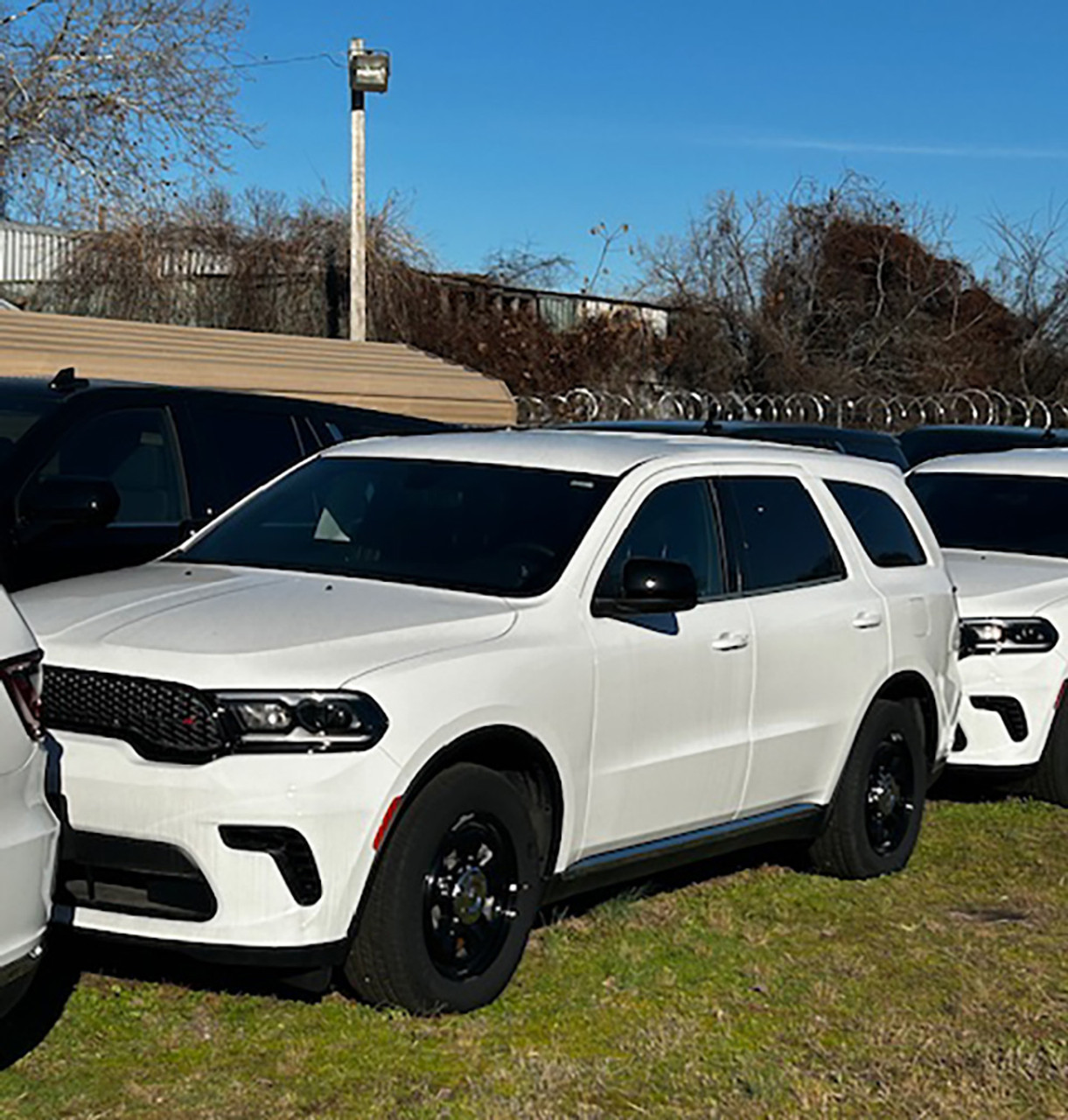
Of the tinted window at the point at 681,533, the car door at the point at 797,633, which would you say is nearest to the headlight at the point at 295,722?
the tinted window at the point at 681,533

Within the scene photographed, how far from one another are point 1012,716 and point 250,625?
4.72 meters

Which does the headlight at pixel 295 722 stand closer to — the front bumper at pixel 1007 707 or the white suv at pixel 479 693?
the white suv at pixel 479 693

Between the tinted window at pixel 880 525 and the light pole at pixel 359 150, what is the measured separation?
18001mm

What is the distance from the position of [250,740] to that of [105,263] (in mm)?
24546

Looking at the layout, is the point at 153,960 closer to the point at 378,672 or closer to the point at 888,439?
the point at 378,672

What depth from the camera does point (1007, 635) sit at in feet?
31.2

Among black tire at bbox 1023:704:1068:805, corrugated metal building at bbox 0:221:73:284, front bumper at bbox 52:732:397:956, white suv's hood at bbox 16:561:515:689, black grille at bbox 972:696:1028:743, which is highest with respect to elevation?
corrugated metal building at bbox 0:221:73:284

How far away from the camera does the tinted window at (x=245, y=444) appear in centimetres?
859

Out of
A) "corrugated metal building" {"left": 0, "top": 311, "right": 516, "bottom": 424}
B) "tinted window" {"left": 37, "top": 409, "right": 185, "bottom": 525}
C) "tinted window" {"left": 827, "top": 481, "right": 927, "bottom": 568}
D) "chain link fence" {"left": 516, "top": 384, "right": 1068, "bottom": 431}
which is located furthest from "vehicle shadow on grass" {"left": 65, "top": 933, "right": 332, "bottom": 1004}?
"chain link fence" {"left": 516, "top": 384, "right": 1068, "bottom": 431}

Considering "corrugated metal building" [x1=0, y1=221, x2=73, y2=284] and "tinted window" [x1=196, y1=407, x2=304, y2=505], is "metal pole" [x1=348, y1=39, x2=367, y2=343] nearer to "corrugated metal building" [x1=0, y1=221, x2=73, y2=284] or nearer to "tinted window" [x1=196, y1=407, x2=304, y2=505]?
"corrugated metal building" [x1=0, y1=221, x2=73, y2=284]

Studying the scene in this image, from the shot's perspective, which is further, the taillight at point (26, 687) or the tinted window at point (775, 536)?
the tinted window at point (775, 536)

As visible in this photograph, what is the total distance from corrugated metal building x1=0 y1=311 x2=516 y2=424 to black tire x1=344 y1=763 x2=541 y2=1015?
575cm

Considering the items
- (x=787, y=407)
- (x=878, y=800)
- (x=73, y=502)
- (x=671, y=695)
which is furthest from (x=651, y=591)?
(x=787, y=407)

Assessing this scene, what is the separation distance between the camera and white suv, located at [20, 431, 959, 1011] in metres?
5.43
